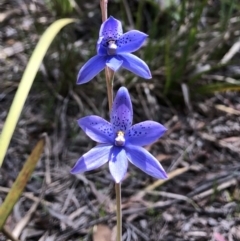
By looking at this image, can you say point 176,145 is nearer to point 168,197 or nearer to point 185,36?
point 168,197

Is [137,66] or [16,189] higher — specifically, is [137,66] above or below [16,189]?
above

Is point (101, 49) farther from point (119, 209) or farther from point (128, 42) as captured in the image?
point (119, 209)

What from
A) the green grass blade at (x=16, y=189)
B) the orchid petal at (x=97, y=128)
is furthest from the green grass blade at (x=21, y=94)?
the orchid petal at (x=97, y=128)

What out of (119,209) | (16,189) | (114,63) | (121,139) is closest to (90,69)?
(114,63)

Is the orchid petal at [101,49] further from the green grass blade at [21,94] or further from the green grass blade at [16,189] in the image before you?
the green grass blade at [16,189]

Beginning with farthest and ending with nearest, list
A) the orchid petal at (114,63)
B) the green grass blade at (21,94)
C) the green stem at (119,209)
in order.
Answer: the green grass blade at (21,94) → the green stem at (119,209) → the orchid petal at (114,63)
